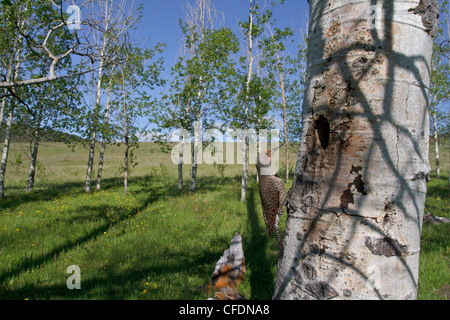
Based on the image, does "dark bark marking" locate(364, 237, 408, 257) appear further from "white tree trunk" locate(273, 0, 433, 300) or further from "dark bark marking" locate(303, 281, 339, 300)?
"dark bark marking" locate(303, 281, 339, 300)

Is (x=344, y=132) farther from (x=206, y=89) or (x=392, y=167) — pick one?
(x=206, y=89)

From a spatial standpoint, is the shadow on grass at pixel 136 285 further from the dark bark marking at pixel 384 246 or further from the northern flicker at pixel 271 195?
the dark bark marking at pixel 384 246

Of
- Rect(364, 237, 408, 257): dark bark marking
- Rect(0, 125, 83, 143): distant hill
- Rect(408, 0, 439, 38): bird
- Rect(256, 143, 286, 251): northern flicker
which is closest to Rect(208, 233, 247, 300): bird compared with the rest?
Rect(256, 143, 286, 251): northern flicker

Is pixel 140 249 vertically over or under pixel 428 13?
under

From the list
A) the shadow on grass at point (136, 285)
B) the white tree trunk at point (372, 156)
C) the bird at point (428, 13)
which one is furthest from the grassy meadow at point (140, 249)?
the bird at point (428, 13)

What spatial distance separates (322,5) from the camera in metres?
1.16

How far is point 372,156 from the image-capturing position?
99 centimetres

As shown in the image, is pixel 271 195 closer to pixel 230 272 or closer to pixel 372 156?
pixel 372 156

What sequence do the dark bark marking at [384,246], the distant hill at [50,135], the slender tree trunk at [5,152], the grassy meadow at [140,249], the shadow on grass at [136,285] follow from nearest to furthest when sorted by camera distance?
the dark bark marking at [384,246] < the shadow on grass at [136,285] < the grassy meadow at [140,249] < the slender tree trunk at [5,152] < the distant hill at [50,135]

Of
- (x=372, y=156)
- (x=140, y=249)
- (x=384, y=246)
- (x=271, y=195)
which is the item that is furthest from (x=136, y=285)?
(x=372, y=156)

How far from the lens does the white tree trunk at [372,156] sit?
0.99m

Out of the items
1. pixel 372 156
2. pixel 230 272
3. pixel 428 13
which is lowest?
pixel 230 272
